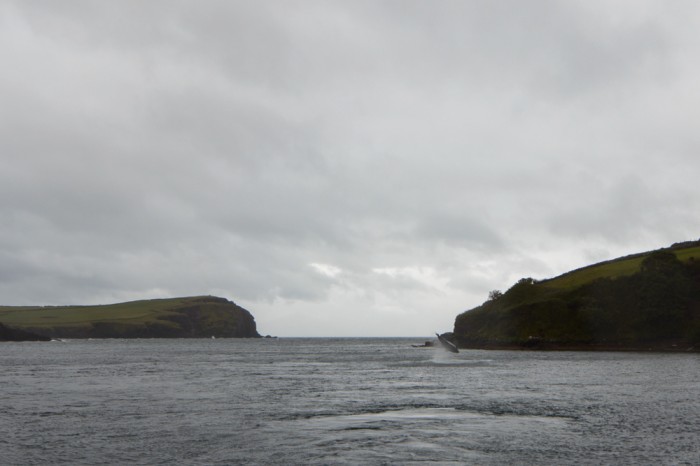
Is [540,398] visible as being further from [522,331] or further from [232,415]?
[522,331]

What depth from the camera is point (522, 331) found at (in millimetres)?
183250

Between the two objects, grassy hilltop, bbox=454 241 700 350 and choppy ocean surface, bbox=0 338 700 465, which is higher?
grassy hilltop, bbox=454 241 700 350

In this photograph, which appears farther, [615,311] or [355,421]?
[615,311]

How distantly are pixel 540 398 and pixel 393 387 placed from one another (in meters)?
16.0

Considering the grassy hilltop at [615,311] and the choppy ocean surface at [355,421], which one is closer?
the choppy ocean surface at [355,421]

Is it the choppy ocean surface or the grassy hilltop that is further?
the grassy hilltop

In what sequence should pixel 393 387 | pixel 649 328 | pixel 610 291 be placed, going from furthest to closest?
1. pixel 610 291
2. pixel 649 328
3. pixel 393 387

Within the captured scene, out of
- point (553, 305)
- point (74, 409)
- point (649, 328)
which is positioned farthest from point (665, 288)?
point (74, 409)

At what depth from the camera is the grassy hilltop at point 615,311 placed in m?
160

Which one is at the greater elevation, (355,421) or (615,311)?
(615,311)

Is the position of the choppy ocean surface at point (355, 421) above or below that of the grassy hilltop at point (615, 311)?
below

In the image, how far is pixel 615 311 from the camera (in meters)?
169

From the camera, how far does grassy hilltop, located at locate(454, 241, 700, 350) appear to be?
160000mm

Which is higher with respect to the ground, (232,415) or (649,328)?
(649,328)
